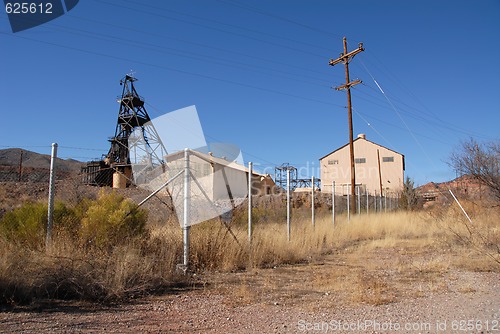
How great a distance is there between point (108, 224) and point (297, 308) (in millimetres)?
3544

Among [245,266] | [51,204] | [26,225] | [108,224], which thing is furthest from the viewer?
[245,266]

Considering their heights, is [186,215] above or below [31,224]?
above

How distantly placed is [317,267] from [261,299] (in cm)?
308

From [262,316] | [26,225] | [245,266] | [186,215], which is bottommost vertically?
[262,316]

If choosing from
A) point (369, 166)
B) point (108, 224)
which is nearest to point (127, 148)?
point (108, 224)

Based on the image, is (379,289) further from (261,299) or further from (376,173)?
(376,173)

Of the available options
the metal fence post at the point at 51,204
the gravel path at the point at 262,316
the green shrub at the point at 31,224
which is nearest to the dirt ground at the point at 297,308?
the gravel path at the point at 262,316

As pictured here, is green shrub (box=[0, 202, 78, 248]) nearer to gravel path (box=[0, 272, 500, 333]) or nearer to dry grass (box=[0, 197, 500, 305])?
dry grass (box=[0, 197, 500, 305])

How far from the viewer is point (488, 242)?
1014cm

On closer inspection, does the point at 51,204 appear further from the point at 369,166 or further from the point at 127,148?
the point at 369,166

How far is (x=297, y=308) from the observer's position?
481 centimetres

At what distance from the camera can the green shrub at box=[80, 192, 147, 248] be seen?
634cm

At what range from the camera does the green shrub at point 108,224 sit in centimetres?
634

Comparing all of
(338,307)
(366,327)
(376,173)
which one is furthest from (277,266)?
(376,173)
